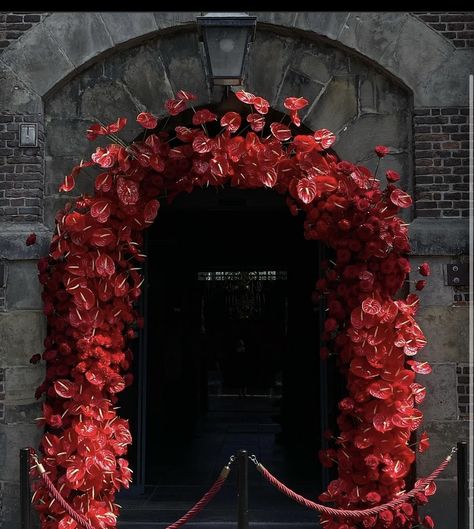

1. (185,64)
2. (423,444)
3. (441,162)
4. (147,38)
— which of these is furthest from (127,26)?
(423,444)

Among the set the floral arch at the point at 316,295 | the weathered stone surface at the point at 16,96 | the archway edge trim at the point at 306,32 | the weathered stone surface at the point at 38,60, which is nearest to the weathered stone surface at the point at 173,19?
the archway edge trim at the point at 306,32

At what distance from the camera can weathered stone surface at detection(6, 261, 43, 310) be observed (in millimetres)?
6523

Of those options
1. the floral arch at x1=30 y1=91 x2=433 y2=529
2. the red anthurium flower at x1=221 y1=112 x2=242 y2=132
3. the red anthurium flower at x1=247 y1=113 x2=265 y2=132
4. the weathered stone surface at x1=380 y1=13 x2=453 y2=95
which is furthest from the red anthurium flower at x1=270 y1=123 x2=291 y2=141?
the weathered stone surface at x1=380 y1=13 x2=453 y2=95

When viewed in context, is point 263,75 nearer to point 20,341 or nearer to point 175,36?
point 175,36

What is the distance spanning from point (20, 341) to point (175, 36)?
267 cm

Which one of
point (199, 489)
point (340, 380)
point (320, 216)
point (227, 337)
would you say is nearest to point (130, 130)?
point (320, 216)

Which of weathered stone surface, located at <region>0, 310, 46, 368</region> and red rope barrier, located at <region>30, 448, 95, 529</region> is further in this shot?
weathered stone surface, located at <region>0, 310, 46, 368</region>

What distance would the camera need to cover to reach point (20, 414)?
647 cm

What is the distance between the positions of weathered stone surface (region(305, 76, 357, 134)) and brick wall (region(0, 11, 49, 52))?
89.7 inches

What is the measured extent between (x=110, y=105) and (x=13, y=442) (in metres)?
2.70

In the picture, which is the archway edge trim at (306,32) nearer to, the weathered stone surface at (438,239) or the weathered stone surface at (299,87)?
the weathered stone surface at (299,87)

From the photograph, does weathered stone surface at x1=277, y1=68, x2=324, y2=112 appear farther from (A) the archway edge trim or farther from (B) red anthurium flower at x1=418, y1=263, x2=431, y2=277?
(B) red anthurium flower at x1=418, y1=263, x2=431, y2=277

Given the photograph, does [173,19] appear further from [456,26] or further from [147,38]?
[456,26]

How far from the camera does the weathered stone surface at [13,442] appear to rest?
6.43m
